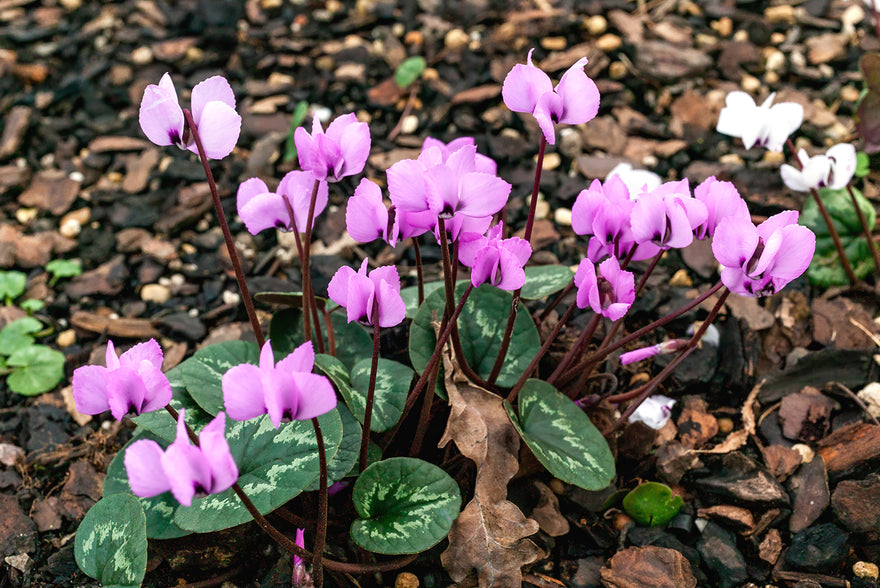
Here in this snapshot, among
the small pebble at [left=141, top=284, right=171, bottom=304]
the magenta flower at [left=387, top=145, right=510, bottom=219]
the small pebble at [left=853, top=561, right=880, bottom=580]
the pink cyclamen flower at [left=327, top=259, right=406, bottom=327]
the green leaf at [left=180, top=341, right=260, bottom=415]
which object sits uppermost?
the magenta flower at [left=387, top=145, right=510, bottom=219]

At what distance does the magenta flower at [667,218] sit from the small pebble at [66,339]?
187 centimetres

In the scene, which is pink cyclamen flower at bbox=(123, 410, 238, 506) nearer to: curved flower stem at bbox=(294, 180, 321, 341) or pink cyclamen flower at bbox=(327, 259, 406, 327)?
pink cyclamen flower at bbox=(327, 259, 406, 327)

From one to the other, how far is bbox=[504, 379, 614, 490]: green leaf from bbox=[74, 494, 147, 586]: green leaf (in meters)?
0.75

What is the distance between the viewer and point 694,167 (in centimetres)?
285

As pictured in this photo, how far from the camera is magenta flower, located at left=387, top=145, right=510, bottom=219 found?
1.28 metres

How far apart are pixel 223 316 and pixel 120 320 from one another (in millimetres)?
322

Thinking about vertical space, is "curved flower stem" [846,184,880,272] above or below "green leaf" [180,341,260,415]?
below

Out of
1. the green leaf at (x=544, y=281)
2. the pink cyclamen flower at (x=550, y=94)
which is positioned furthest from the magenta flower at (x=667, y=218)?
the green leaf at (x=544, y=281)

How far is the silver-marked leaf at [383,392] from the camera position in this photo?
161 centimetres

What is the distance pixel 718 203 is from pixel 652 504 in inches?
30.0

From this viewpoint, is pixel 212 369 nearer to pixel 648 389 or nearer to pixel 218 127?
pixel 218 127

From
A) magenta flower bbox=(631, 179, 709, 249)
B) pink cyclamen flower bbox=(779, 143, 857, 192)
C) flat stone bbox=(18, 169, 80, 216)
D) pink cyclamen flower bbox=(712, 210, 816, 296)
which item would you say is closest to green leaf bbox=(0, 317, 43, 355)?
flat stone bbox=(18, 169, 80, 216)

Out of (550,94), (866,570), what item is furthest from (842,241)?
(550,94)

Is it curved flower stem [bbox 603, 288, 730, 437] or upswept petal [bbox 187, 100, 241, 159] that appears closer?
upswept petal [bbox 187, 100, 241, 159]
